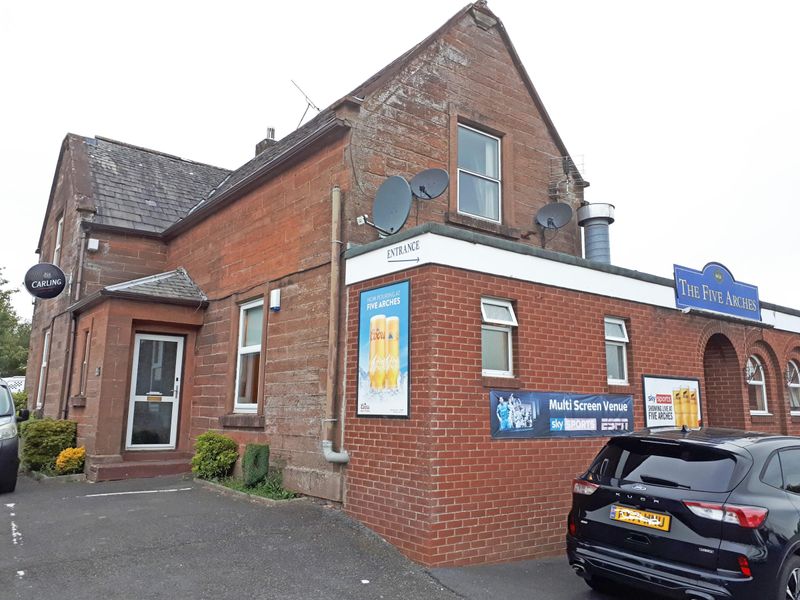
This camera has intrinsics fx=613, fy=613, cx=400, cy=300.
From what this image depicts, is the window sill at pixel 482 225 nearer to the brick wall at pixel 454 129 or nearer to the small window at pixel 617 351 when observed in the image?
the brick wall at pixel 454 129

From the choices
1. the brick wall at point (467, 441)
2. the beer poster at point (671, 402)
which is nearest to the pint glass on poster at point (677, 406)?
the beer poster at point (671, 402)

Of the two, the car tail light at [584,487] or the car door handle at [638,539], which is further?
the car tail light at [584,487]

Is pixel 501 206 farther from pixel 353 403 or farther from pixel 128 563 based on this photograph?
pixel 128 563

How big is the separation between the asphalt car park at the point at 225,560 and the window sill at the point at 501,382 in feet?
6.46

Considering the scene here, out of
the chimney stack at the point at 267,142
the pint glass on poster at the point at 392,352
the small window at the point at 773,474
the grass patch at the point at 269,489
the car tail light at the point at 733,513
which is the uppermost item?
the chimney stack at the point at 267,142

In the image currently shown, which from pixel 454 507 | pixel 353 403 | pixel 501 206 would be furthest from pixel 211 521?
pixel 501 206

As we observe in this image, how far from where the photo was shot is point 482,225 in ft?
33.1

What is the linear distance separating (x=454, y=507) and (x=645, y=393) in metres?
4.07

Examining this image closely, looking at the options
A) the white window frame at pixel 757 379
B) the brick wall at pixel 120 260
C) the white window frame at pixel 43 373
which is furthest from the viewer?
the white window frame at pixel 43 373

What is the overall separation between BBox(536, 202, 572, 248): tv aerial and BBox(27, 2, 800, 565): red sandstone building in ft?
1.03

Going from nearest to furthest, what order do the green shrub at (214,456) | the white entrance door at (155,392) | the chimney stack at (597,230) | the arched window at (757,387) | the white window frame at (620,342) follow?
1. the white window frame at (620,342)
2. the green shrub at (214,456)
3. the chimney stack at (597,230)
4. the white entrance door at (155,392)
5. the arched window at (757,387)

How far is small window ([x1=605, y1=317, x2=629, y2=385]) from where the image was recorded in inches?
356

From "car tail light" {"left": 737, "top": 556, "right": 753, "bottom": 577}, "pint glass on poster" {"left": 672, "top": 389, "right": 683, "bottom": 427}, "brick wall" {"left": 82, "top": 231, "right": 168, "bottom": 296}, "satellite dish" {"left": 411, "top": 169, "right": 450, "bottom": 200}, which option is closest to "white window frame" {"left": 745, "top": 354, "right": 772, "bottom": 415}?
"pint glass on poster" {"left": 672, "top": 389, "right": 683, "bottom": 427}

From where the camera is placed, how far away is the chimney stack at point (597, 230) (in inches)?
449
